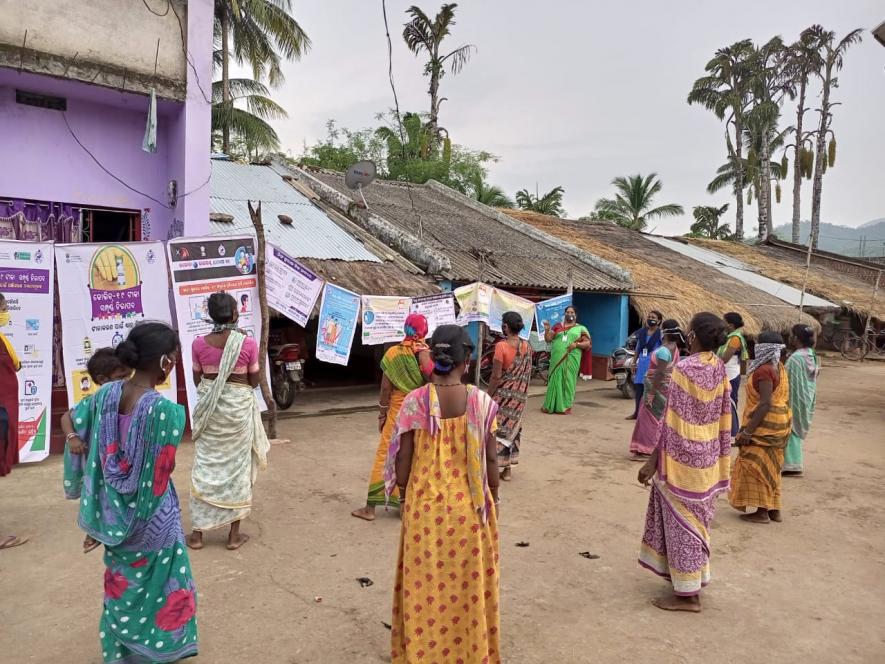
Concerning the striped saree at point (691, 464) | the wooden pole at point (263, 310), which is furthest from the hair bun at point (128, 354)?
the wooden pole at point (263, 310)

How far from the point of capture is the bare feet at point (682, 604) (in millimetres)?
3766

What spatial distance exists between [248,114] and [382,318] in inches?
546

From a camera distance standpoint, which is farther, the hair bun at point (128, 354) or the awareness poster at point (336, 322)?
the awareness poster at point (336, 322)

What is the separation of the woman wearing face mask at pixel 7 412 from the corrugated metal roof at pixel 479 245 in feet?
24.7

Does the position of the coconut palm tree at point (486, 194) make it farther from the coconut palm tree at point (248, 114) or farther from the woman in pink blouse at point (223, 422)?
the woman in pink blouse at point (223, 422)

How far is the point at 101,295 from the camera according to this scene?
6.84 meters

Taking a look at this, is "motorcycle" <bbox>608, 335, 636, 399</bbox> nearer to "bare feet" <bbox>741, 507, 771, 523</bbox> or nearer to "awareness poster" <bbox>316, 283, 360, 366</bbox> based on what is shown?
"awareness poster" <bbox>316, 283, 360, 366</bbox>

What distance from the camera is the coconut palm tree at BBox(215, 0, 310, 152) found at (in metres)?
18.7

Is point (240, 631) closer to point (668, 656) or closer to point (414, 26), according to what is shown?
point (668, 656)

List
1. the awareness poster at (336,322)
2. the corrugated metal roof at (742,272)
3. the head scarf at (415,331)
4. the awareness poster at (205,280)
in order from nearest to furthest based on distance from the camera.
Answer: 1. the head scarf at (415,331)
2. the awareness poster at (205,280)
3. the awareness poster at (336,322)
4. the corrugated metal roof at (742,272)

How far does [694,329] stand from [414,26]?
24.5 m

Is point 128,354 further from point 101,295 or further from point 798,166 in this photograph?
point 798,166

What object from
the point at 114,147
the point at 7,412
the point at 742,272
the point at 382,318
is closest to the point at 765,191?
the point at 742,272

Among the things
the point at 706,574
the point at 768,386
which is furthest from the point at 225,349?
the point at 768,386
